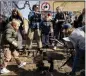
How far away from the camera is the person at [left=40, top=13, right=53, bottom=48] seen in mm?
10430

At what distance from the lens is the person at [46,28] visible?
1043 cm

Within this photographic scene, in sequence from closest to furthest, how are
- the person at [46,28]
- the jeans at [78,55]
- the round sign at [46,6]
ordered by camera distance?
the jeans at [78,55] → the person at [46,28] → the round sign at [46,6]

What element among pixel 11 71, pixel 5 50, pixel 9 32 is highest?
pixel 9 32

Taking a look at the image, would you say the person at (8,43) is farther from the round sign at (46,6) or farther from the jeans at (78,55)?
the round sign at (46,6)

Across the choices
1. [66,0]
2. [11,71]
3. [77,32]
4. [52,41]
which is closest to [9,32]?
[11,71]

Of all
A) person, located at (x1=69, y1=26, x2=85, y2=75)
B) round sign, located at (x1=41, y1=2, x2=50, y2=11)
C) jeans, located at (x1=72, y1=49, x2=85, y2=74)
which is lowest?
jeans, located at (x1=72, y1=49, x2=85, y2=74)

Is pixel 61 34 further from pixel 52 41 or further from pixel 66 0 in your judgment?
pixel 66 0

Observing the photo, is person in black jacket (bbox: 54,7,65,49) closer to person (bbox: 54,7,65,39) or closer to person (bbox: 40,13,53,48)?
person (bbox: 54,7,65,39)

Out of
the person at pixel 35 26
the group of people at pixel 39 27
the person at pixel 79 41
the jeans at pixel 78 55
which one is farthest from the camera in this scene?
the person at pixel 35 26

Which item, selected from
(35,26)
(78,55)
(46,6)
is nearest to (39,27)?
(35,26)

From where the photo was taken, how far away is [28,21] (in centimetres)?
1039

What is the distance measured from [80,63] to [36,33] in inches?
142

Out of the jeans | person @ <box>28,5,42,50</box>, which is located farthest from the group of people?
the jeans

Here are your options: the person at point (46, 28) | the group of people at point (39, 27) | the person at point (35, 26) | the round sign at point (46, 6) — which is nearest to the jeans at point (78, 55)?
the group of people at point (39, 27)
